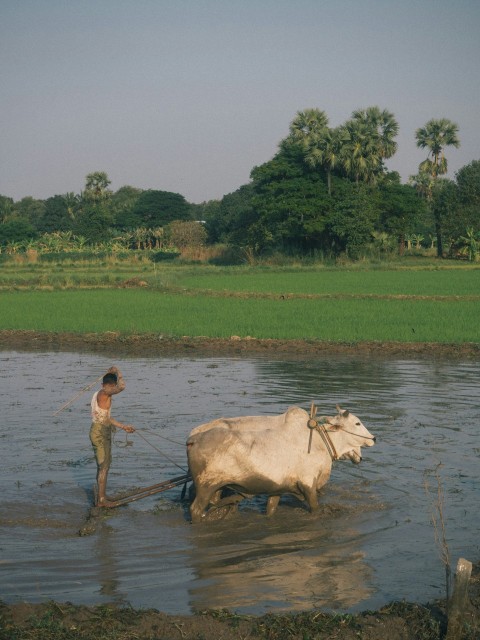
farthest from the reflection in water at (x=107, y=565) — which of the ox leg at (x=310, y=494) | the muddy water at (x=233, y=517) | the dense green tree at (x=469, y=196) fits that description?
the dense green tree at (x=469, y=196)

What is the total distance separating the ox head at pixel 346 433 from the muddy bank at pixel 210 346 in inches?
451

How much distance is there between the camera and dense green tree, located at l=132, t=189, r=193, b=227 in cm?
10344

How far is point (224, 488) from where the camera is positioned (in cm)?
819

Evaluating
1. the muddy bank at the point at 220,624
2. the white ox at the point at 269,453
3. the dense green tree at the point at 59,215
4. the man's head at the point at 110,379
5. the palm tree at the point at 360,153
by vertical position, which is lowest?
the muddy bank at the point at 220,624

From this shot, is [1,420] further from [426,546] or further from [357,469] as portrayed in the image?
[426,546]

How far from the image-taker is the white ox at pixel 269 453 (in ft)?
25.2

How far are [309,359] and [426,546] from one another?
11.7m

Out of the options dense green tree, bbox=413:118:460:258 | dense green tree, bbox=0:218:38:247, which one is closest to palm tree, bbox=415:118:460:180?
dense green tree, bbox=413:118:460:258

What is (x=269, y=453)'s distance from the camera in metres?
7.78

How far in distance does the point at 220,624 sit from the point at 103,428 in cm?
318

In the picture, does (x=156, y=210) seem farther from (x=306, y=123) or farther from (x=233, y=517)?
(x=233, y=517)

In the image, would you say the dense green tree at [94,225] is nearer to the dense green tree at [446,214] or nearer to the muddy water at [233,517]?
the dense green tree at [446,214]

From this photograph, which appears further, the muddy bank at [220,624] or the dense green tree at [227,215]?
the dense green tree at [227,215]

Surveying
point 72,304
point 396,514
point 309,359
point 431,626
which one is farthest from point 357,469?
point 72,304
